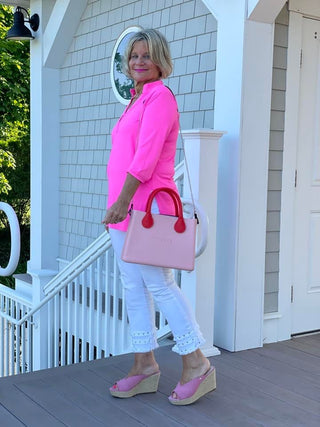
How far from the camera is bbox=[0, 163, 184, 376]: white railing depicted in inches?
149

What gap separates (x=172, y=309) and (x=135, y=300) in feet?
0.59

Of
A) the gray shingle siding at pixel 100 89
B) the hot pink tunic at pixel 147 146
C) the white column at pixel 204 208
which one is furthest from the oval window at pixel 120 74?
the hot pink tunic at pixel 147 146

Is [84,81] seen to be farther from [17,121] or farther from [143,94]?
[17,121]

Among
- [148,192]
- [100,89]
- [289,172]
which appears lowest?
[148,192]

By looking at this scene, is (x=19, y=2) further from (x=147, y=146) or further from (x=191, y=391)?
(x=191, y=391)

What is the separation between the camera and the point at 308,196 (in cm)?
371

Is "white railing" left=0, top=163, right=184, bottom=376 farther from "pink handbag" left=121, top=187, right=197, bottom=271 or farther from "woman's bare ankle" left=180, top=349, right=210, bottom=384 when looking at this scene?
"pink handbag" left=121, top=187, right=197, bottom=271

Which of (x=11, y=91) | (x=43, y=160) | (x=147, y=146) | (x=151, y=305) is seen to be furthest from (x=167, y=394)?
(x=11, y=91)

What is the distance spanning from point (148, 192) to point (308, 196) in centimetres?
160

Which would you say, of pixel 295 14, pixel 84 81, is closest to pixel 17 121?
pixel 84 81

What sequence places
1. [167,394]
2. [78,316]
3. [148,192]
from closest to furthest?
[148,192] < [167,394] < [78,316]

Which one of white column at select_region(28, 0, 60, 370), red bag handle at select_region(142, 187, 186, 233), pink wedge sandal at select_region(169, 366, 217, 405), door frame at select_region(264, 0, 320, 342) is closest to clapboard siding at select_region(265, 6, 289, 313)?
door frame at select_region(264, 0, 320, 342)

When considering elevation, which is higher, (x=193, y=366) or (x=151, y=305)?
(x=151, y=305)

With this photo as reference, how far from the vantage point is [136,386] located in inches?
105
